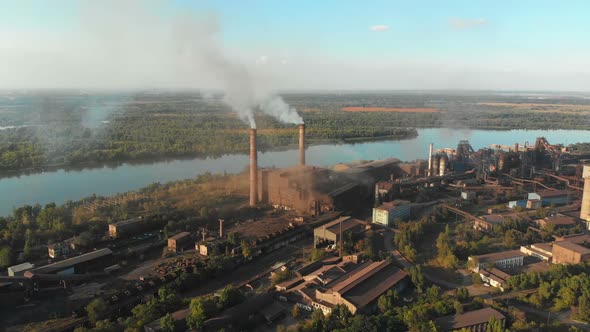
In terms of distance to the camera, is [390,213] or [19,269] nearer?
[19,269]

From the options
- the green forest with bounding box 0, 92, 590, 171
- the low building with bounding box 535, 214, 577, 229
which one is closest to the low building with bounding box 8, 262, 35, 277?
the low building with bounding box 535, 214, 577, 229

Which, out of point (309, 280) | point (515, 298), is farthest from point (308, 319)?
point (515, 298)

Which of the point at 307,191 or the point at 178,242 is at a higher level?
the point at 307,191

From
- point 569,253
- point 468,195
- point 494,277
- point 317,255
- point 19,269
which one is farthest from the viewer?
point 468,195

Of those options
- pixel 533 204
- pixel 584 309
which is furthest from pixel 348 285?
pixel 533 204

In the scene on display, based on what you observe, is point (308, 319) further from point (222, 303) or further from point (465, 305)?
point (465, 305)

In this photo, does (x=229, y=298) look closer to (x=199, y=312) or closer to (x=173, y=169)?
(x=199, y=312)
